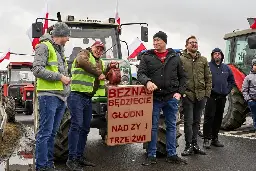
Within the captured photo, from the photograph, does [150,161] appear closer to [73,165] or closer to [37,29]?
[73,165]

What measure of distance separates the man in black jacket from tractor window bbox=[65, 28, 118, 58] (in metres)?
1.98

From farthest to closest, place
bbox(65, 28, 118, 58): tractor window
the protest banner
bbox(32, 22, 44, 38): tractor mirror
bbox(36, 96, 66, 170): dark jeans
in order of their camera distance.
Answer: bbox(65, 28, 118, 58): tractor window, bbox(32, 22, 44, 38): tractor mirror, the protest banner, bbox(36, 96, 66, 170): dark jeans

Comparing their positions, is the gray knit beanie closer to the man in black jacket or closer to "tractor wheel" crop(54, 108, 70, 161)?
the man in black jacket

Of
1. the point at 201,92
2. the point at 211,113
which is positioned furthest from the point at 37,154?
the point at 211,113

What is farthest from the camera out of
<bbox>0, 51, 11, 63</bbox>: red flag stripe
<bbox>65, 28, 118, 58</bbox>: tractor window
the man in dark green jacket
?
<bbox>0, 51, 11, 63</bbox>: red flag stripe

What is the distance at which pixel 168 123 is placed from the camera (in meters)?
6.63

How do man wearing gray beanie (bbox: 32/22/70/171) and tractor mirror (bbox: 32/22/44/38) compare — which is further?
tractor mirror (bbox: 32/22/44/38)

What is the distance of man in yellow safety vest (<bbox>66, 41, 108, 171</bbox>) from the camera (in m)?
6.05

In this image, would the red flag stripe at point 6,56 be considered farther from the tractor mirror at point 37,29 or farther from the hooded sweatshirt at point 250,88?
the hooded sweatshirt at point 250,88

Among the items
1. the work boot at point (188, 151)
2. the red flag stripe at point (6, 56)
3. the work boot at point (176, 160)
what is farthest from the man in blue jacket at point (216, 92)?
the red flag stripe at point (6, 56)

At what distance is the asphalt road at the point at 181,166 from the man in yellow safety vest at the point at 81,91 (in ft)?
1.18

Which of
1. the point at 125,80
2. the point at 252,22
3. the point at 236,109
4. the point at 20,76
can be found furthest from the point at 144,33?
the point at 20,76

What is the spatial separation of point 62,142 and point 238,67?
580cm

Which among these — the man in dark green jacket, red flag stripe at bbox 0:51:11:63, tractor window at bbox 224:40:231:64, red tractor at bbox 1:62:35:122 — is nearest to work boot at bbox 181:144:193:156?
the man in dark green jacket
